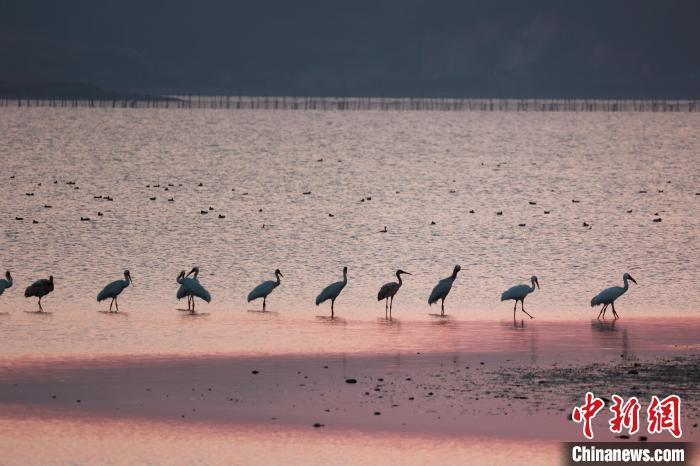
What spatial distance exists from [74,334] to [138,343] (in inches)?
85.6

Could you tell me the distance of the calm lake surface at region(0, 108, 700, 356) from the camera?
112ft

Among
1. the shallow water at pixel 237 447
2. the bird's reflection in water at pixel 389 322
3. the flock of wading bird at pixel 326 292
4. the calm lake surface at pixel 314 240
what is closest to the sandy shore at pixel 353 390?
the shallow water at pixel 237 447

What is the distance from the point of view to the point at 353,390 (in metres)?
24.4

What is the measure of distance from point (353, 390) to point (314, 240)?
32.5 meters

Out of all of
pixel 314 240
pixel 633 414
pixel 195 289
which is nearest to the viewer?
pixel 633 414

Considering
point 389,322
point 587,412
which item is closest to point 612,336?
point 389,322

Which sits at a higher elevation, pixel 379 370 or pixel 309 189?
pixel 309 189

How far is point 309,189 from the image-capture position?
90.6 meters

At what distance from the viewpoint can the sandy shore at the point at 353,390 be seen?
22.1 meters

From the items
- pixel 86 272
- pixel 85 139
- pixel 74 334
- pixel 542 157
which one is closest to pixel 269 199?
pixel 86 272

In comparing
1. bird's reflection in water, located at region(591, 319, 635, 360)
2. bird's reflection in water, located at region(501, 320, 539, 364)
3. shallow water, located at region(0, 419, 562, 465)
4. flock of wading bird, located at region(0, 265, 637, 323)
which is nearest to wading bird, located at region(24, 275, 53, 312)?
flock of wading bird, located at region(0, 265, 637, 323)

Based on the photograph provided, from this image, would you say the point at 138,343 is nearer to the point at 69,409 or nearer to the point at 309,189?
the point at 69,409

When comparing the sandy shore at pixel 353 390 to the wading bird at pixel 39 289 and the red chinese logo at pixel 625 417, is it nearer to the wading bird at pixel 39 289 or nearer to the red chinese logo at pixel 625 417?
the red chinese logo at pixel 625 417

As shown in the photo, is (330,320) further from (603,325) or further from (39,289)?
(39,289)
